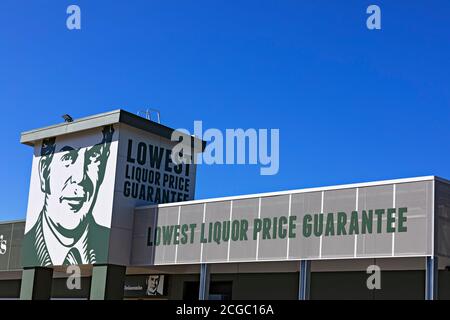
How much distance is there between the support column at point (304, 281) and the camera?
76.4ft

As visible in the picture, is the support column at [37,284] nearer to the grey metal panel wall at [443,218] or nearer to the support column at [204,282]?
the support column at [204,282]

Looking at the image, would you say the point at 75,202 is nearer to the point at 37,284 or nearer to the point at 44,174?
the point at 44,174

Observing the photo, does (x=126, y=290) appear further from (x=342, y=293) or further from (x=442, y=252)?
(x=442, y=252)

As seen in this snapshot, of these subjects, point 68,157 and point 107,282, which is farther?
point 68,157

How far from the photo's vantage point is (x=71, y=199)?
31141mm

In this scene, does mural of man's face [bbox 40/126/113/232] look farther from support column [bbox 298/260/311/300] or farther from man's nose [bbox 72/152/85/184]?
support column [bbox 298/260/311/300]

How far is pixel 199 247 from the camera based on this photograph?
26922 mm

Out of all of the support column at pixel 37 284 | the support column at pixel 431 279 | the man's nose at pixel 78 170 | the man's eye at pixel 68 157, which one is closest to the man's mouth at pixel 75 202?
the man's nose at pixel 78 170

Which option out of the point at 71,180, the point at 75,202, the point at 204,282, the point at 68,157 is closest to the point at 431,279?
the point at 204,282

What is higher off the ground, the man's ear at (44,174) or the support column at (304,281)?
the man's ear at (44,174)

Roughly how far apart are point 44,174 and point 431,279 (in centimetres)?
1936

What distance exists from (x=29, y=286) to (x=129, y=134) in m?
8.69

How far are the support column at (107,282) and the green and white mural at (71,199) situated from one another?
16.8 inches
